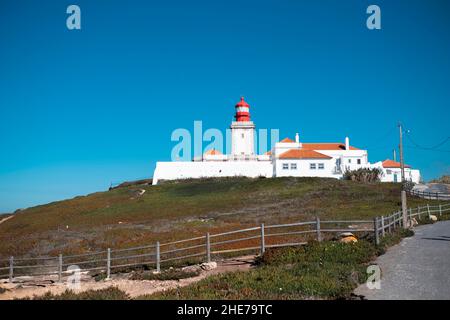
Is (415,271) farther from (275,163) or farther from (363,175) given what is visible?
(275,163)

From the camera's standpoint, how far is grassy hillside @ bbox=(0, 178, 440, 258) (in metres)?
35.7

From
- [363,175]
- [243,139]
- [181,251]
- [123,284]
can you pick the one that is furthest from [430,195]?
[123,284]

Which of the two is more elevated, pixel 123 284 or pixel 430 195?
pixel 430 195

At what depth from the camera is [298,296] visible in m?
11.7

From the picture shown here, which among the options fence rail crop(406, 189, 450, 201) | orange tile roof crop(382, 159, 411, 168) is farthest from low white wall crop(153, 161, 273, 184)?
fence rail crop(406, 189, 450, 201)

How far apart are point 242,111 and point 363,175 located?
26769 millimetres

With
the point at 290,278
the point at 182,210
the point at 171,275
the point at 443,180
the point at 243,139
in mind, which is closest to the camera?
the point at 290,278

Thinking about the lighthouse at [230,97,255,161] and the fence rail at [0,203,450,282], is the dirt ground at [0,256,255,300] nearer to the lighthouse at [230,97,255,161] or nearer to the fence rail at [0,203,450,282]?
the fence rail at [0,203,450,282]

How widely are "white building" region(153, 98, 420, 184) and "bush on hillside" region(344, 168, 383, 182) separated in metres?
2.32

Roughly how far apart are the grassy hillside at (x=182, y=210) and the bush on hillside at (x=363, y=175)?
607 cm

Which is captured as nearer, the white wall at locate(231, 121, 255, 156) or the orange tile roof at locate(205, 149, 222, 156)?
the white wall at locate(231, 121, 255, 156)

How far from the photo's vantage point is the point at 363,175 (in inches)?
2911

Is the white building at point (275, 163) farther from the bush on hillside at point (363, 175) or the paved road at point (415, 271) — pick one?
the paved road at point (415, 271)
